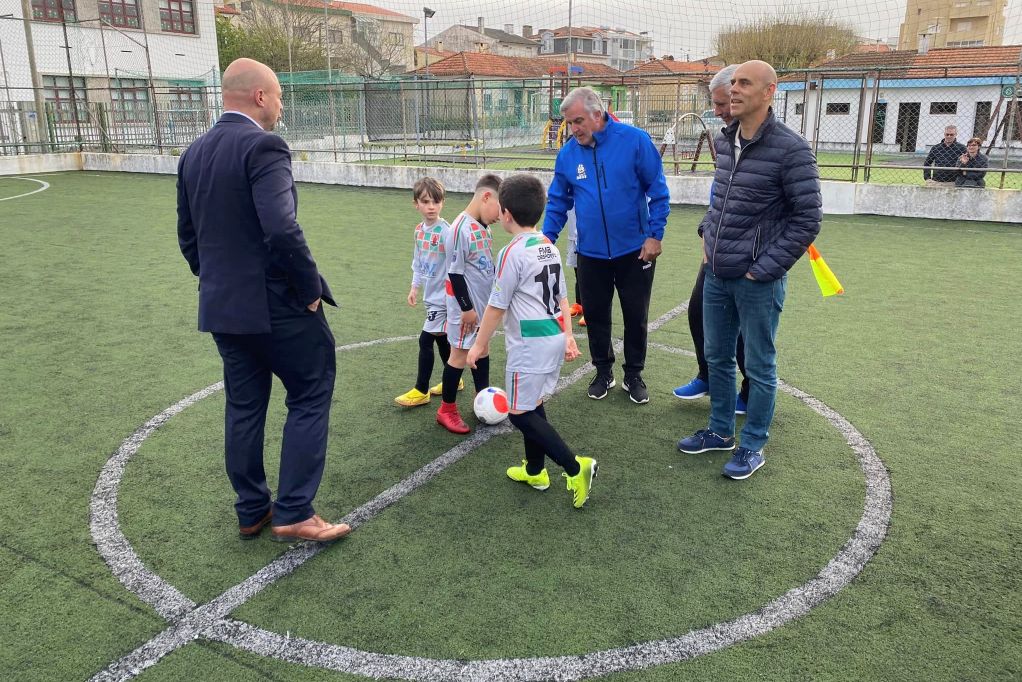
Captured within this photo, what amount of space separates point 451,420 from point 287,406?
155 centimetres

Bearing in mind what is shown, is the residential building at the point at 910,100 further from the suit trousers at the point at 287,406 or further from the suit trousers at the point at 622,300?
the suit trousers at the point at 287,406

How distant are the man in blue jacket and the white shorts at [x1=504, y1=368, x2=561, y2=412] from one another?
1687 mm

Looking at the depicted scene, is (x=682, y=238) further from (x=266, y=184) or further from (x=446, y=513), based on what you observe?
(x=266, y=184)

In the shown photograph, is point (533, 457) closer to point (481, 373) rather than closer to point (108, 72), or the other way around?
point (481, 373)

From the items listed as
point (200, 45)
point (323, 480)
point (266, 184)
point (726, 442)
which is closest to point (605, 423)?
point (726, 442)

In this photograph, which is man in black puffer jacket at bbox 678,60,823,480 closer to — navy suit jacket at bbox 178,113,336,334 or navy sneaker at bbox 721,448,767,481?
navy sneaker at bbox 721,448,767,481

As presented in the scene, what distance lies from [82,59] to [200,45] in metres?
6.83

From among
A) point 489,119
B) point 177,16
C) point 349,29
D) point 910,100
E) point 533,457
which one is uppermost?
point 349,29

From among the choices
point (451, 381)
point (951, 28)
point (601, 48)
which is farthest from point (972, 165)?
point (601, 48)

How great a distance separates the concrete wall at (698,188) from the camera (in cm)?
1245

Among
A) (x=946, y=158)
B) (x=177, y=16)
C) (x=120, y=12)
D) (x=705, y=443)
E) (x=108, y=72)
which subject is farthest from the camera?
(x=177, y=16)

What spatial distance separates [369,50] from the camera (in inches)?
2251

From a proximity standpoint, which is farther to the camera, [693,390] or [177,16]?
[177,16]

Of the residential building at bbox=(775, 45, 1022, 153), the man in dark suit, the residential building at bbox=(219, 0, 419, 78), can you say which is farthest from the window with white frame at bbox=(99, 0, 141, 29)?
the man in dark suit
